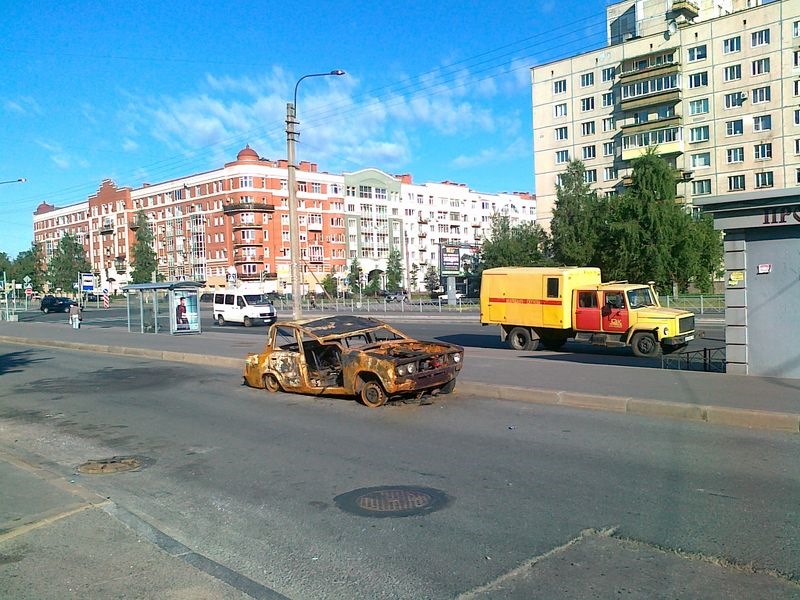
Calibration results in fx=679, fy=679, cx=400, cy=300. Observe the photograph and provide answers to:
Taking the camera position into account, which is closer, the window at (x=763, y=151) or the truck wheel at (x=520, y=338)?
the truck wheel at (x=520, y=338)

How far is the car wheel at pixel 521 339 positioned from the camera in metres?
20.4

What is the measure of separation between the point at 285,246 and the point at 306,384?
90439mm

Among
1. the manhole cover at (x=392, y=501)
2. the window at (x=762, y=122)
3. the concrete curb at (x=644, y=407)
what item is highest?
the window at (x=762, y=122)

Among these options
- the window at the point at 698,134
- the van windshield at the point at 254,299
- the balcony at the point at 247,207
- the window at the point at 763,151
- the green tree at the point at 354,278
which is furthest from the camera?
the green tree at the point at 354,278

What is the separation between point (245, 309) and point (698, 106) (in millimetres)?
47159

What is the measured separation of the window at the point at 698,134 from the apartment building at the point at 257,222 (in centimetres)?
4543

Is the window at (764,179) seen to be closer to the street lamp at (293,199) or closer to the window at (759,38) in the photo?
the window at (759,38)

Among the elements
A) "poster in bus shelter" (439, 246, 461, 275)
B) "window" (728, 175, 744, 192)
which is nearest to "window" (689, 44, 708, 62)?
"window" (728, 175, 744, 192)

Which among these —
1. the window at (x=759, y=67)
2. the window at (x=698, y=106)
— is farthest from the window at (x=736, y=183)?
the window at (x=759, y=67)

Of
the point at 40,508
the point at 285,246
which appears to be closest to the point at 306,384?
the point at 40,508

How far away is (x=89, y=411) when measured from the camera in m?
11.9

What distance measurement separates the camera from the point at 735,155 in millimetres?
60812

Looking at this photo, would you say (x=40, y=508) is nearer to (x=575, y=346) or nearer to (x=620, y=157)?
(x=575, y=346)

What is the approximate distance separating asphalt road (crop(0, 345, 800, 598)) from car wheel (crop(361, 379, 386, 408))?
0.54ft
